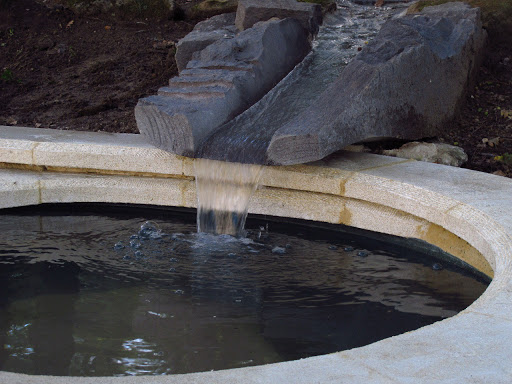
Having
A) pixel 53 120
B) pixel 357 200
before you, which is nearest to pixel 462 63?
pixel 357 200

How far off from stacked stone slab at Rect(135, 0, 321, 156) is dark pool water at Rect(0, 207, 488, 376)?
0.61 metres

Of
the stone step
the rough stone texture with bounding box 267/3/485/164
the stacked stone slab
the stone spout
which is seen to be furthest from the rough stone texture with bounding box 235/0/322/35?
the stone step

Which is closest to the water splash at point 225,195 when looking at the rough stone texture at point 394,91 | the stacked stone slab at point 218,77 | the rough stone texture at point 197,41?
the stacked stone slab at point 218,77

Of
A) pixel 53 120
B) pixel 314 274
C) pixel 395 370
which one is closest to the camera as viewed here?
pixel 395 370

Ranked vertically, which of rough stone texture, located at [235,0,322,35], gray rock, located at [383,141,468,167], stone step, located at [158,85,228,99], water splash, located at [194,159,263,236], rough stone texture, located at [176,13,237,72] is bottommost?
water splash, located at [194,159,263,236]

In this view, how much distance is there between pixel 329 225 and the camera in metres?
4.40

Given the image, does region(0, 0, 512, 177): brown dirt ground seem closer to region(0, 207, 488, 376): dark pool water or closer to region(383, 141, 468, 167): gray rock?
region(383, 141, 468, 167): gray rock

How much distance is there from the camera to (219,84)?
15.6ft

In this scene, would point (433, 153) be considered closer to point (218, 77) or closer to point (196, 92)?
point (218, 77)

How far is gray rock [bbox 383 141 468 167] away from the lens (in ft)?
15.7

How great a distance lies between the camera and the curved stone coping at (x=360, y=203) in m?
2.01

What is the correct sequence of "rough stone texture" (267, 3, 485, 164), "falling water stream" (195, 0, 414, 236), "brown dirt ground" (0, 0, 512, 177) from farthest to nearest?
"brown dirt ground" (0, 0, 512, 177), "falling water stream" (195, 0, 414, 236), "rough stone texture" (267, 3, 485, 164)

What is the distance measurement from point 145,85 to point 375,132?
2.71 m

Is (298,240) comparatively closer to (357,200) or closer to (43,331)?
(357,200)
